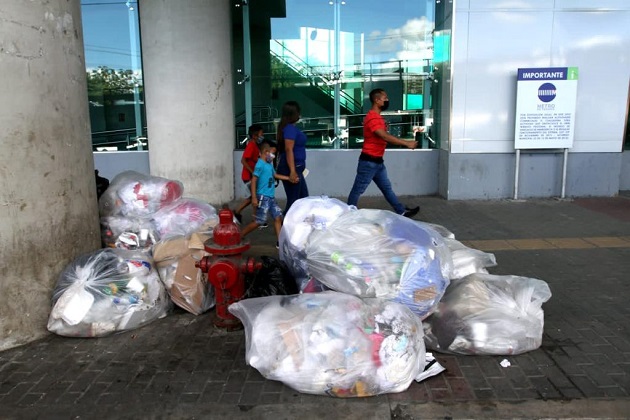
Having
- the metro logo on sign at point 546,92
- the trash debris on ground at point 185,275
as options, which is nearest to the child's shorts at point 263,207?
the trash debris on ground at point 185,275

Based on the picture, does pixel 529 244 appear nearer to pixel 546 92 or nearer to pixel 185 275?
pixel 546 92

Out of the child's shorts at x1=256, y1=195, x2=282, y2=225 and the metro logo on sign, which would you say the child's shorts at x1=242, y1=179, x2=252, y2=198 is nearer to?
the child's shorts at x1=256, y1=195, x2=282, y2=225

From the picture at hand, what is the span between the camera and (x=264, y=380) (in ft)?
11.0

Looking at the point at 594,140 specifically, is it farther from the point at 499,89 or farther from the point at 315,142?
the point at 315,142

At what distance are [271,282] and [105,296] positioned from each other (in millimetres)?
1247

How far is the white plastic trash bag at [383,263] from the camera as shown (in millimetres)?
3617

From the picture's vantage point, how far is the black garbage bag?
4.26m

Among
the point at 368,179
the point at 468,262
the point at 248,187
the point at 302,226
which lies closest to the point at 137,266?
the point at 302,226

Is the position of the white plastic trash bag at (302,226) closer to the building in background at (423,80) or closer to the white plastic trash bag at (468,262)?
the white plastic trash bag at (468,262)

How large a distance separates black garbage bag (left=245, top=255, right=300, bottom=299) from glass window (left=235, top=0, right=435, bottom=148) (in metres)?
5.40

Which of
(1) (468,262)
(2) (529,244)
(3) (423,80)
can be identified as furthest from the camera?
(3) (423,80)

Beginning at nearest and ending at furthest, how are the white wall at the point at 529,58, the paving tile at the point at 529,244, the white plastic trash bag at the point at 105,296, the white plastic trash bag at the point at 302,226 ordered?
the white plastic trash bag at the point at 105,296 → the white plastic trash bag at the point at 302,226 → the paving tile at the point at 529,244 → the white wall at the point at 529,58

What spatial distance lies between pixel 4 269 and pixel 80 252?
63 cm

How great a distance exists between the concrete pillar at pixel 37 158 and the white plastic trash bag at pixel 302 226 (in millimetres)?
1657
